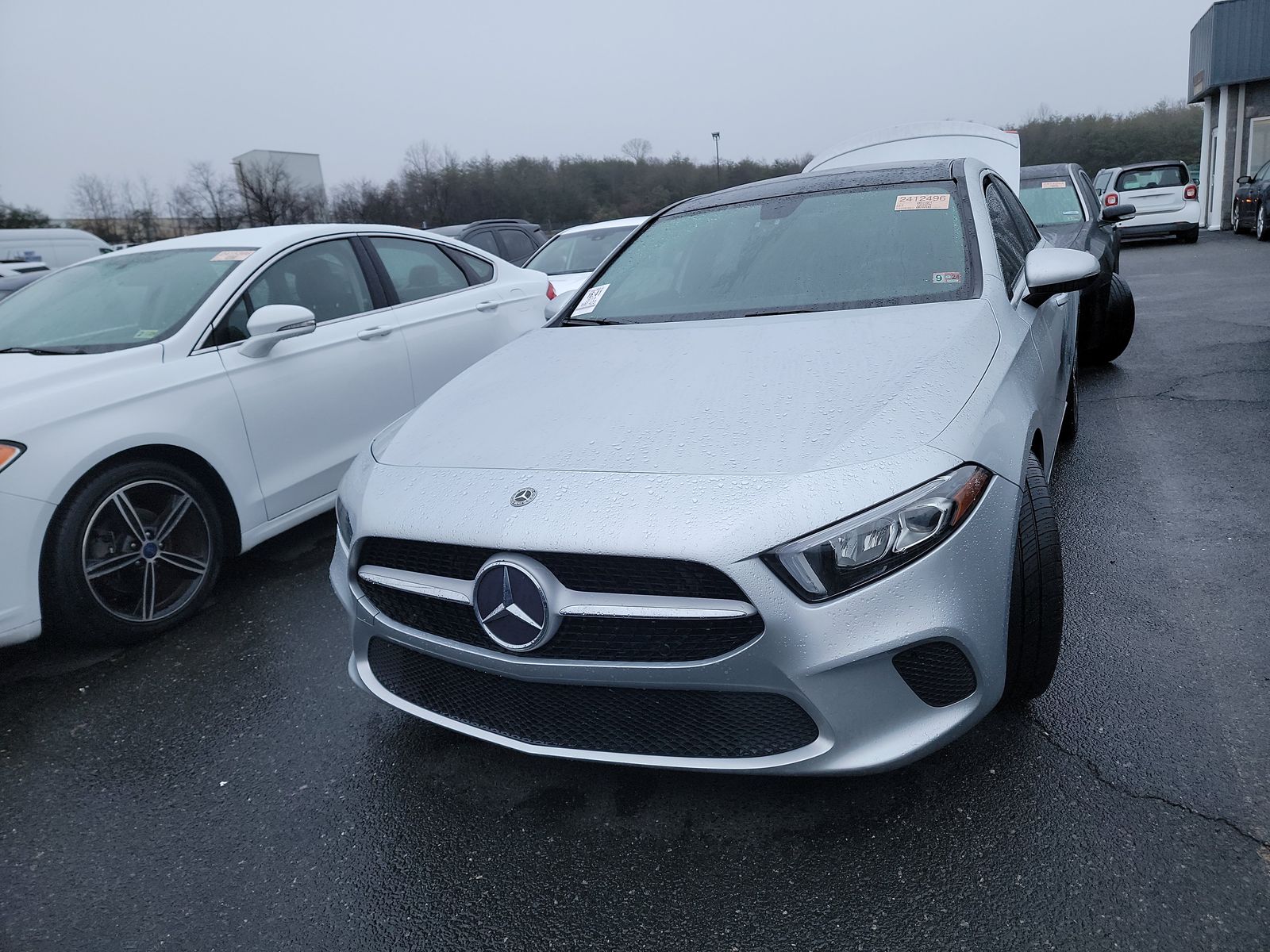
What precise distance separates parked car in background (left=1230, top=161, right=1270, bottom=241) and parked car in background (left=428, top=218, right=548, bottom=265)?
13.3 meters

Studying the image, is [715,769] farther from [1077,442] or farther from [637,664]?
[1077,442]

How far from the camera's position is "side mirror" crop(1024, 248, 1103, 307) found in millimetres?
2801

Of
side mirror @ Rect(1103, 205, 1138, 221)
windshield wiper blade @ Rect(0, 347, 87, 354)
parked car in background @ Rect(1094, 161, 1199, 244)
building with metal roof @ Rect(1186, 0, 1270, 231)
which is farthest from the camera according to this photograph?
building with metal roof @ Rect(1186, 0, 1270, 231)

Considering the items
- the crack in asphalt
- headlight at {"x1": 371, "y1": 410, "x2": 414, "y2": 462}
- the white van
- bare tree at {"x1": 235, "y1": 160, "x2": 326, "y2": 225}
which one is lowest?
the crack in asphalt

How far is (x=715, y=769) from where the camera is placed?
1.93 metres

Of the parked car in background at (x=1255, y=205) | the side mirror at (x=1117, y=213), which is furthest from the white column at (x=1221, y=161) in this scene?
the side mirror at (x=1117, y=213)

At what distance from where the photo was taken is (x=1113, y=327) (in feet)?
20.8

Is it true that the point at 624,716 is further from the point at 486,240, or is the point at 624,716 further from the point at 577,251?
the point at 486,240

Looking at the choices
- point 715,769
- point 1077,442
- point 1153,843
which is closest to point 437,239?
point 1077,442

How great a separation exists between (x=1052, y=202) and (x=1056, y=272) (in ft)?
20.1

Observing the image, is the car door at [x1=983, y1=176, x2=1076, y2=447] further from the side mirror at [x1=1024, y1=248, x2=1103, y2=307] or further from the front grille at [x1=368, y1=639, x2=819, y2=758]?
the front grille at [x1=368, y1=639, x2=819, y2=758]

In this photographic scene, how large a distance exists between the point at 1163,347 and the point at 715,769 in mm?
6907

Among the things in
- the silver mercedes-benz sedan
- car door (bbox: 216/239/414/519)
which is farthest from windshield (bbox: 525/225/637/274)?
the silver mercedes-benz sedan

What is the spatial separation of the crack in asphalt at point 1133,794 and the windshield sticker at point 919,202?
177 cm
